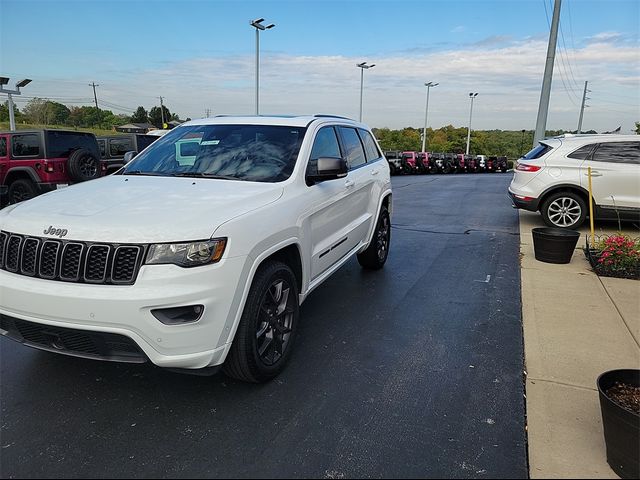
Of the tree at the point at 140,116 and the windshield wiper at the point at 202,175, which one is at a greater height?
the tree at the point at 140,116

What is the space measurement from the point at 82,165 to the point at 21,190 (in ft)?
4.90

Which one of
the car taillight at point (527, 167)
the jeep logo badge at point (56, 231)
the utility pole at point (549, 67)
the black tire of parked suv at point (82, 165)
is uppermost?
the utility pole at point (549, 67)

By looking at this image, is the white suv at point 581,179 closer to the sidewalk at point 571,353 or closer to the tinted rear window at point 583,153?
the tinted rear window at point 583,153

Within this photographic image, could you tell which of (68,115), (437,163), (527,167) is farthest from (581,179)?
(68,115)

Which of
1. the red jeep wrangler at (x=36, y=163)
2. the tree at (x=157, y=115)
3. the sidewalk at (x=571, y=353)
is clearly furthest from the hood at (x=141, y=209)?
the tree at (x=157, y=115)

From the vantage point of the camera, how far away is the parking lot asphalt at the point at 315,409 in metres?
2.47

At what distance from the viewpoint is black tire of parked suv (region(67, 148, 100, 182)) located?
1086 cm

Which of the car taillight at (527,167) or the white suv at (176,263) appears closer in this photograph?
the white suv at (176,263)

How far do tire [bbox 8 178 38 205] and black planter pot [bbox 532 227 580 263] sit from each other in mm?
10378

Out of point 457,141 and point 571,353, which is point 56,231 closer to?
point 571,353

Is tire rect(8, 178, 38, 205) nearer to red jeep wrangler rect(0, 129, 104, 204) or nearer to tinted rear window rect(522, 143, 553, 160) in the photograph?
red jeep wrangler rect(0, 129, 104, 204)

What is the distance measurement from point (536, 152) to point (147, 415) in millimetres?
8671

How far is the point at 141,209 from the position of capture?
114 inches

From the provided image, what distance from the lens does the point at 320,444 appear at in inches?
103
